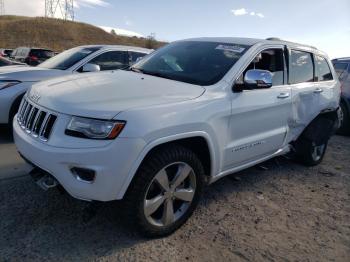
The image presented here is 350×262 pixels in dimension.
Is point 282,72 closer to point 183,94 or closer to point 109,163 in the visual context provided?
point 183,94

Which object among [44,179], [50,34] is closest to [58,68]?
[44,179]

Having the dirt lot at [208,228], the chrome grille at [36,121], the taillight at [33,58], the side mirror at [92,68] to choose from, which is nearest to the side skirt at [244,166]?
the dirt lot at [208,228]

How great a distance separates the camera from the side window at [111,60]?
6625 mm

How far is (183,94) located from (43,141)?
1.20 m

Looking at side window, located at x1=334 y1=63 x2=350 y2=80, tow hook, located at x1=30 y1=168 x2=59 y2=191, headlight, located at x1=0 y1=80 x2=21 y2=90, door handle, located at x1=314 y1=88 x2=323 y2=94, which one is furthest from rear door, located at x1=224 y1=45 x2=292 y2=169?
side window, located at x1=334 y1=63 x2=350 y2=80

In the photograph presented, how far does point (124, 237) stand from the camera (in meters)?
3.02

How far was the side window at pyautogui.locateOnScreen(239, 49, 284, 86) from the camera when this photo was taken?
4039mm

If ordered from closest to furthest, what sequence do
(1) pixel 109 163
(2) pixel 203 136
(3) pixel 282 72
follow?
(1) pixel 109 163 < (2) pixel 203 136 < (3) pixel 282 72

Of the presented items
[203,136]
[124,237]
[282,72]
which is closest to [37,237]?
[124,237]

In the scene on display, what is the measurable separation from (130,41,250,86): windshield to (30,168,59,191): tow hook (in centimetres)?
153

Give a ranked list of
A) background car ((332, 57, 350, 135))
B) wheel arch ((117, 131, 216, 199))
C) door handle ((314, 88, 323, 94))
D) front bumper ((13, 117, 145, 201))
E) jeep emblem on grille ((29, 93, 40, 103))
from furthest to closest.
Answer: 1. background car ((332, 57, 350, 135))
2. door handle ((314, 88, 323, 94))
3. jeep emblem on grille ((29, 93, 40, 103))
4. wheel arch ((117, 131, 216, 199))
5. front bumper ((13, 117, 145, 201))

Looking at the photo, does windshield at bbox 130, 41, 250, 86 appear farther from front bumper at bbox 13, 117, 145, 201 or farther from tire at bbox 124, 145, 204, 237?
front bumper at bbox 13, 117, 145, 201

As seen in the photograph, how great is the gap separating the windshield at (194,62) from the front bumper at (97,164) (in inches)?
46.5

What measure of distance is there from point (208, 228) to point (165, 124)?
117 cm
